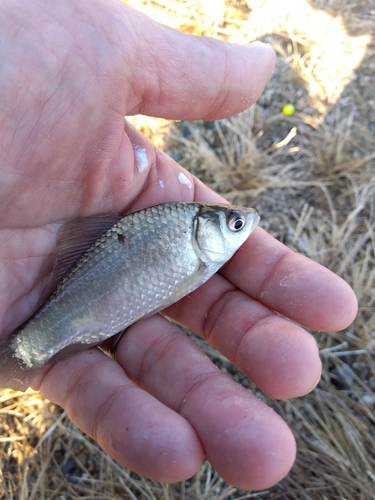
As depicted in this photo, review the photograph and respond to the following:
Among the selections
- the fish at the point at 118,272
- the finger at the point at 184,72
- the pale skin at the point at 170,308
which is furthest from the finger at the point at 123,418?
the finger at the point at 184,72

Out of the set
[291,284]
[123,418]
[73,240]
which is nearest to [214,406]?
[123,418]

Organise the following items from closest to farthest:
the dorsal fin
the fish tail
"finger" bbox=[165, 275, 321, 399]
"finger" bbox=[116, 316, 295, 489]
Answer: "finger" bbox=[116, 316, 295, 489]
"finger" bbox=[165, 275, 321, 399]
the fish tail
the dorsal fin

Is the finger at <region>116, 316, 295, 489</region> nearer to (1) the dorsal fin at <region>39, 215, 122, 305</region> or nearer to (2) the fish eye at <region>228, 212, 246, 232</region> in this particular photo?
(1) the dorsal fin at <region>39, 215, 122, 305</region>

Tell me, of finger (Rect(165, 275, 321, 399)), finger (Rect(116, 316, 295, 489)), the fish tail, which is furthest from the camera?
the fish tail

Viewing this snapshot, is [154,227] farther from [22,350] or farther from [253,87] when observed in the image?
[253,87]

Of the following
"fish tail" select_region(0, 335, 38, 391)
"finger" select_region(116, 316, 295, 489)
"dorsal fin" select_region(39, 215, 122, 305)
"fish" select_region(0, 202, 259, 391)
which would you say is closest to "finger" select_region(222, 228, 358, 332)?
"fish" select_region(0, 202, 259, 391)
